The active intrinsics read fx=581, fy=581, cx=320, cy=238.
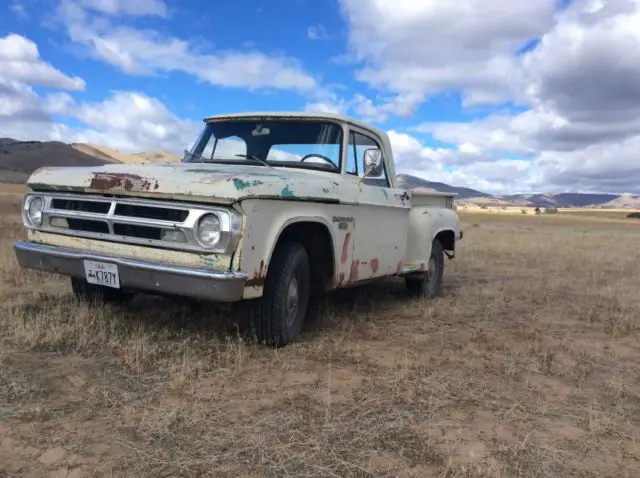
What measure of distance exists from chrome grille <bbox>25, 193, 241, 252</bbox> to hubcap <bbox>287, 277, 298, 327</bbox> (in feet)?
3.03

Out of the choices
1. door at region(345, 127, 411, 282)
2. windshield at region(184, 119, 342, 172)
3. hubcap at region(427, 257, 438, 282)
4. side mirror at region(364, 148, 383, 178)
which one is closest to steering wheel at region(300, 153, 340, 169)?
windshield at region(184, 119, 342, 172)

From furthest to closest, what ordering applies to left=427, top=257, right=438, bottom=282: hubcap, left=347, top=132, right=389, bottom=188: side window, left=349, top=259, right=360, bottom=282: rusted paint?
left=427, top=257, right=438, bottom=282: hubcap
left=347, top=132, right=389, bottom=188: side window
left=349, top=259, right=360, bottom=282: rusted paint

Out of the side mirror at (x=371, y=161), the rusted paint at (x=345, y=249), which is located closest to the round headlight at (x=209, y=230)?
the rusted paint at (x=345, y=249)

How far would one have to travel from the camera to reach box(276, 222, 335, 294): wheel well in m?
4.34

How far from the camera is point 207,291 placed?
3541 mm

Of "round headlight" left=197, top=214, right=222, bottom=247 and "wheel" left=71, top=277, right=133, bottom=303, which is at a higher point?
"round headlight" left=197, top=214, right=222, bottom=247

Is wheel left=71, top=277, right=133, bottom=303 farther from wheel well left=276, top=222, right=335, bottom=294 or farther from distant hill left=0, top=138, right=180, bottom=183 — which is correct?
distant hill left=0, top=138, right=180, bottom=183

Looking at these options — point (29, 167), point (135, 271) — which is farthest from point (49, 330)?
point (29, 167)

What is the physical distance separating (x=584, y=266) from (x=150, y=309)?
345 inches

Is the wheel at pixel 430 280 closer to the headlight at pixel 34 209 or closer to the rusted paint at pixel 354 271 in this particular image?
the rusted paint at pixel 354 271

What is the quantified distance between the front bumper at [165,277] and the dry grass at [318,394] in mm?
479

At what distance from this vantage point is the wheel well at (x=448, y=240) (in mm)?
7381

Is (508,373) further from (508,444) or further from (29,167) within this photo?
(29,167)

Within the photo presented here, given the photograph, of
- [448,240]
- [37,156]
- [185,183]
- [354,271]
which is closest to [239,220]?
[185,183]
